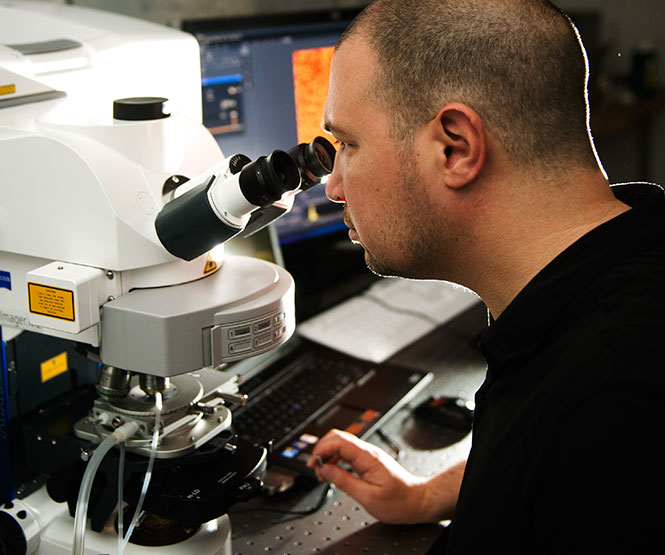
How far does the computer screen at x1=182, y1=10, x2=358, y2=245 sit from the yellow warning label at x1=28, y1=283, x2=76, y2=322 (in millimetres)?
856

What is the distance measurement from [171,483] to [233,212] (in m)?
0.34

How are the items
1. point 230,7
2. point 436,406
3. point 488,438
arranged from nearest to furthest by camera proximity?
point 488,438
point 436,406
point 230,7

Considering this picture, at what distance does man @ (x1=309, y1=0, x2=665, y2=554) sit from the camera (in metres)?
0.66

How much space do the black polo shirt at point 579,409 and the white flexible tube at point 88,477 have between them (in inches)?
15.1

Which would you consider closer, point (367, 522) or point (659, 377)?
point (659, 377)

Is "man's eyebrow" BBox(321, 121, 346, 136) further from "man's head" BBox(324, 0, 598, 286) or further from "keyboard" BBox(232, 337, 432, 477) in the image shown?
"keyboard" BBox(232, 337, 432, 477)

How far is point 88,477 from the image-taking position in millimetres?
924

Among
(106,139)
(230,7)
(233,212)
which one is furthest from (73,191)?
(230,7)

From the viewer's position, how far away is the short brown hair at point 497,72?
0.85 meters

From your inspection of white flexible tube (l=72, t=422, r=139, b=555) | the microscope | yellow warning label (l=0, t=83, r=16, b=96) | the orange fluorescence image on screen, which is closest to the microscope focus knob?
the microscope

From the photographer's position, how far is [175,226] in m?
0.84

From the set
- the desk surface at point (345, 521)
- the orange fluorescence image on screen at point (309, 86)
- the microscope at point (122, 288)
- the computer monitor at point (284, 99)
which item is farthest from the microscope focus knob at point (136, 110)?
the orange fluorescence image on screen at point (309, 86)

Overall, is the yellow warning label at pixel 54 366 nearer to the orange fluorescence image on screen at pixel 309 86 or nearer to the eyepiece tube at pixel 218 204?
the eyepiece tube at pixel 218 204

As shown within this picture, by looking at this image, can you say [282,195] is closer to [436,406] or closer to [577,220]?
[577,220]
